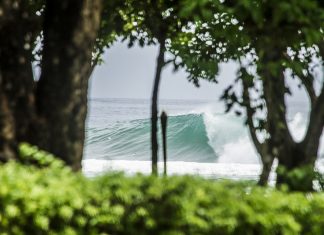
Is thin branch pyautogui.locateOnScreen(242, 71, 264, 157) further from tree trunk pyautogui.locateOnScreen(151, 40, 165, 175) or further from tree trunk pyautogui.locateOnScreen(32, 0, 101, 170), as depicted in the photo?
tree trunk pyautogui.locateOnScreen(32, 0, 101, 170)

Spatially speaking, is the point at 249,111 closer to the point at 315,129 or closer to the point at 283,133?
the point at 315,129

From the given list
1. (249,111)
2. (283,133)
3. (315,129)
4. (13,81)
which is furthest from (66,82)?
(249,111)

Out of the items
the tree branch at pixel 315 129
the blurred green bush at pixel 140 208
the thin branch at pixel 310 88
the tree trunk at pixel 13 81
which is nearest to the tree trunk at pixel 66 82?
the tree trunk at pixel 13 81

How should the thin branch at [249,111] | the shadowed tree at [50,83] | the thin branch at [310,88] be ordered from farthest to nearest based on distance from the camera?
the thin branch at [249,111], the thin branch at [310,88], the shadowed tree at [50,83]

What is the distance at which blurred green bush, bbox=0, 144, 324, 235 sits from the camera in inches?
303

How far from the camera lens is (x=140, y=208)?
7844 millimetres

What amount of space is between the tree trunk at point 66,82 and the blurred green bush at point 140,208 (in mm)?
1988

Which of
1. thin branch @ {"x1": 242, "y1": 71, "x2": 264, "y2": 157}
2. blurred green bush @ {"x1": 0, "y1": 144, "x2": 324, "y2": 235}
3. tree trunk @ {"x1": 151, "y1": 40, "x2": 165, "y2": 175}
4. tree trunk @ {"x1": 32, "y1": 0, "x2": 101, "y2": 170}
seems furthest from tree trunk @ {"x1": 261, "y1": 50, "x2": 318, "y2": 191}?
blurred green bush @ {"x1": 0, "y1": 144, "x2": 324, "y2": 235}

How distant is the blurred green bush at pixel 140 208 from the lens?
25.3 ft

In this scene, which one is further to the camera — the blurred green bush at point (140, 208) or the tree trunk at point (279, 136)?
the tree trunk at point (279, 136)

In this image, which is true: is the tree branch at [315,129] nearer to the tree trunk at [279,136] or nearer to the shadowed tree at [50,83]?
the tree trunk at [279,136]

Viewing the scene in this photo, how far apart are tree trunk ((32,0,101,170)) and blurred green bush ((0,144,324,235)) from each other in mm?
1988

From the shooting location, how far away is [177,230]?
26.0 ft

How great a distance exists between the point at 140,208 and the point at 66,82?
3058mm
